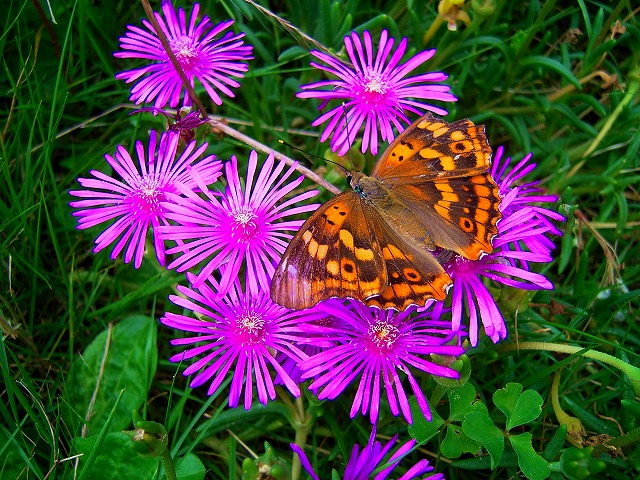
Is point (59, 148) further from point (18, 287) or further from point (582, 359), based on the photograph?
point (582, 359)

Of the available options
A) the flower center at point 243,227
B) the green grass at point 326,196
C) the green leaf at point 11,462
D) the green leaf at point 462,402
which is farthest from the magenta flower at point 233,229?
the green leaf at point 11,462

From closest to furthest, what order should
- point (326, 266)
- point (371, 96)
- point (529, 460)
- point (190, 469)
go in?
1. point (326, 266)
2. point (529, 460)
3. point (190, 469)
4. point (371, 96)

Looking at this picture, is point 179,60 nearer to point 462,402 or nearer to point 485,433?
point 462,402

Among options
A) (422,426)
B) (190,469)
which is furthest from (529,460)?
(190,469)

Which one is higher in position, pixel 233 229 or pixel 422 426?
pixel 233 229

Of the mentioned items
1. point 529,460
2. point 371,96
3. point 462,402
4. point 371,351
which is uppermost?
point 371,96

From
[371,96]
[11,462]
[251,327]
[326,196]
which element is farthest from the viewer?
[326,196]

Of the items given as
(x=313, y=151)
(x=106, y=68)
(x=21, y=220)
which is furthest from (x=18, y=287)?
(x=313, y=151)

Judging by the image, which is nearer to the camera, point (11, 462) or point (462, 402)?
point (462, 402)
